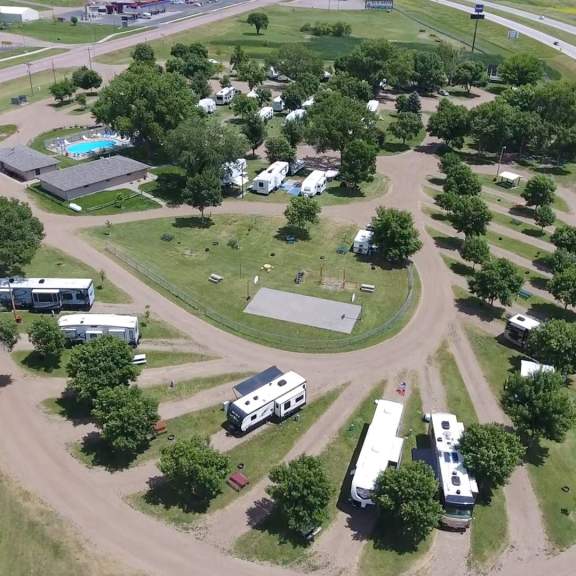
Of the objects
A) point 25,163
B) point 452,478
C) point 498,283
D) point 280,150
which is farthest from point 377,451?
point 25,163

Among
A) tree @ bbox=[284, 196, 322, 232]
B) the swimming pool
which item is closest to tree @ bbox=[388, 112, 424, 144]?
tree @ bbox=[284, 196, 322, 232]

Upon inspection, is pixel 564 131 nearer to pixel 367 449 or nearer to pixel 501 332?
pixel 501 332

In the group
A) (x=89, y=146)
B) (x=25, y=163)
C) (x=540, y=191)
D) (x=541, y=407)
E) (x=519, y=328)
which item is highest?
(x=25, y=163)

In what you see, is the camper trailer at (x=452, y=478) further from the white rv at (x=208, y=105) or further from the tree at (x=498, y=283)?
the white rv at (x=208, y=105)

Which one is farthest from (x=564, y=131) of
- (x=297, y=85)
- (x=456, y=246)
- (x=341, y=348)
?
(x=341, y=348)

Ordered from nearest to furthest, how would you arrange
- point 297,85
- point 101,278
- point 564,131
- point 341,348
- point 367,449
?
point 367,449
point 341,348
point 101,278
point 564,131
point 297,85

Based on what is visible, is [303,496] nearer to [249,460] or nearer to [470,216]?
[249,460]
